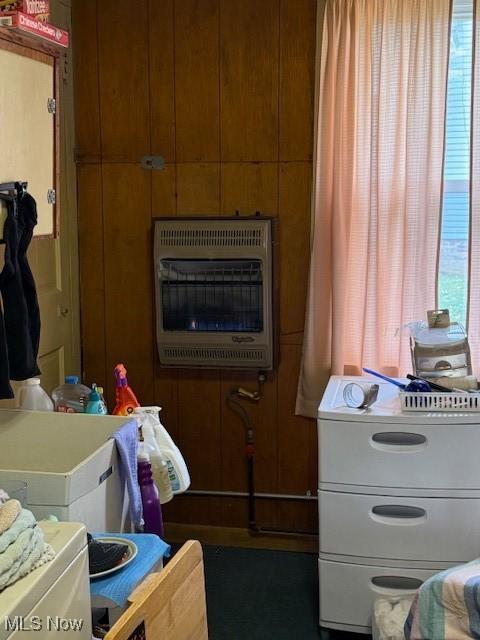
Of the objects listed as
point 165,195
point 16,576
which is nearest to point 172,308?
point 165,195

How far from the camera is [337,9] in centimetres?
298

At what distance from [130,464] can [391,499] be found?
0.87 m

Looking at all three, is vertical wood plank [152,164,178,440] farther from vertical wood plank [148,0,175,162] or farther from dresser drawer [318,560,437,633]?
dresser drawer [318,560,437,633]

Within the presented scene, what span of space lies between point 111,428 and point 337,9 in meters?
1.73

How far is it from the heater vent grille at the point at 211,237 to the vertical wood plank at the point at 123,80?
0.36 metres

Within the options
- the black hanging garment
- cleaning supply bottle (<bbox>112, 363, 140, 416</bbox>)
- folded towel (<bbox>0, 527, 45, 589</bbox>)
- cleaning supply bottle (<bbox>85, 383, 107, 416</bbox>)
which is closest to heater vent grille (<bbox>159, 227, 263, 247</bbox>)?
cleaning supply bottle (<bbox>112, 363, 140, 416</bbox>)

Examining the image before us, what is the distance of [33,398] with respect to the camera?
8.38ft

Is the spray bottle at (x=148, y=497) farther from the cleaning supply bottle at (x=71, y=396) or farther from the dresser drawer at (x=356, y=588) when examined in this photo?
the dresser drawer at (x=356, y=588)

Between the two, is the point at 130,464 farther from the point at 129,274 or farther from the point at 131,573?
the point at 129,274

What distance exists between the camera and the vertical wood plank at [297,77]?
3.08 meters

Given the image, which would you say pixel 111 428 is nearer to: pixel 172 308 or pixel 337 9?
pixel 172 308

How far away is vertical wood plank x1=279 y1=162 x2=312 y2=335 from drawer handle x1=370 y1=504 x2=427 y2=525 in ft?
2.85

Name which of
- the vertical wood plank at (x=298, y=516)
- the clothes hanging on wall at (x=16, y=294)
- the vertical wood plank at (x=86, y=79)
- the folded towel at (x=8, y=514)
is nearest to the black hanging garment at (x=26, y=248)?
the clothes hanging on wall at (x=16, y=294)

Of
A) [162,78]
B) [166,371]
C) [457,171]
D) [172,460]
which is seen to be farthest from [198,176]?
[172,460]
